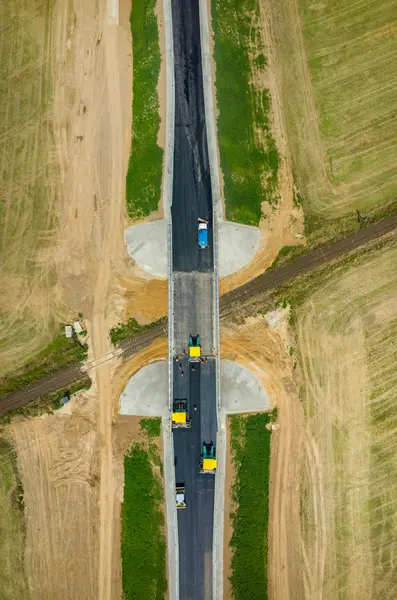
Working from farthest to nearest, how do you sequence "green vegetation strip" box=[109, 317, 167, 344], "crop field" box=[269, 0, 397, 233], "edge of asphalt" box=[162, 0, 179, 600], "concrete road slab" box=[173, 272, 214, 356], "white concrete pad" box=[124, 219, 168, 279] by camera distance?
"crop field" box=[269, 0, 397, 233] → "green vegetation strip" box=[109, 317, 167, 344] → "white concrete pad" box=[124, 219, 168, 279] → "concrete road slab" box=[173, 272, 214, 356] → "edge of asphalt" box=[162, 0, 179, 600]

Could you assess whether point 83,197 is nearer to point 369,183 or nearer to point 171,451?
point 171,451

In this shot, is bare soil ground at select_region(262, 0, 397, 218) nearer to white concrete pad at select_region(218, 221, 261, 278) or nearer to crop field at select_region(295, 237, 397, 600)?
white concrete pad at select_region(218, 221, 261, 278)

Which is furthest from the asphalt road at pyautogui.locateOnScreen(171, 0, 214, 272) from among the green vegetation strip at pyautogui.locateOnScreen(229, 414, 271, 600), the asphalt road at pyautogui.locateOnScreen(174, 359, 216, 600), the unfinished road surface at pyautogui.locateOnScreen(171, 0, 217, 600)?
the green vegetation strip at pyautogui.locateOnScreen(229, 414, 271, 600)

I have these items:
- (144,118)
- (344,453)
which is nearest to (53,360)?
(144,118)

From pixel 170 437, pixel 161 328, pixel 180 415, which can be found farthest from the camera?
pixel 161 328

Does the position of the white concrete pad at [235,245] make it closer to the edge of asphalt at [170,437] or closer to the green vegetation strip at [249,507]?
the edge of asphalt at [170,437]

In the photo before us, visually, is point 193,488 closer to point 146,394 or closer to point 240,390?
point 146,394

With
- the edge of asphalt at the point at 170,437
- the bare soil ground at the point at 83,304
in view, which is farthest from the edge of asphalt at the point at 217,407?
the bare soil ground at the point at 83,304
